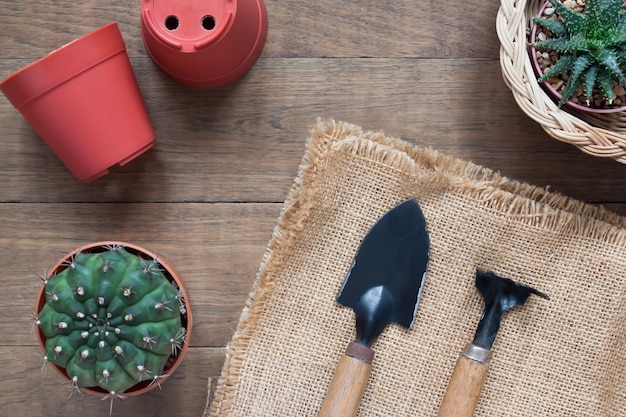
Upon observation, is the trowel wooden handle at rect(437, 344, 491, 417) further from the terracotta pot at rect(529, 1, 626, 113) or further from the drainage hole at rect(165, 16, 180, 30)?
the drainage hole at rect(165, 16, 180, 30)

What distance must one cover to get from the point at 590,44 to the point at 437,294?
1.23ft

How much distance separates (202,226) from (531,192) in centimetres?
47

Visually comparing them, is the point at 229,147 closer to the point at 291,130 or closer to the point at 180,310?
the point at 291,130

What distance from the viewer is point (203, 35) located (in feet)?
2.59

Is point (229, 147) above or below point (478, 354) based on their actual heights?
above

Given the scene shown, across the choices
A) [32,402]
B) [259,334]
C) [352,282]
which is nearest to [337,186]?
[352,282]

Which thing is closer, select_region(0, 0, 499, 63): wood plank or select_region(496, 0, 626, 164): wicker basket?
select_region(496, 0, 626, 164): wicker basket

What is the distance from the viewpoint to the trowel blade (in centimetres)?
87

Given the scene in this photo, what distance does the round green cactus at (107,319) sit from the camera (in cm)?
75

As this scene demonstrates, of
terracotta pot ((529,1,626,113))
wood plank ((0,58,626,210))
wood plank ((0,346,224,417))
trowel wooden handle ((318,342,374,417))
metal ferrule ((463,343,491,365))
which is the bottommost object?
wood plank ((0,346,224,417))

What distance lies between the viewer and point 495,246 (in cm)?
88

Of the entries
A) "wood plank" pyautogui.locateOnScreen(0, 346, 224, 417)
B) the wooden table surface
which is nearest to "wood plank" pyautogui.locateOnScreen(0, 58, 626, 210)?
the wooden table surface

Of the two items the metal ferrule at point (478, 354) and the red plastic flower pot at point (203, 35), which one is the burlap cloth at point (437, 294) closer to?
the metal ferrule at point (478, 354)

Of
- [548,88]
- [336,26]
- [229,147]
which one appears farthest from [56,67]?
[548,88]
